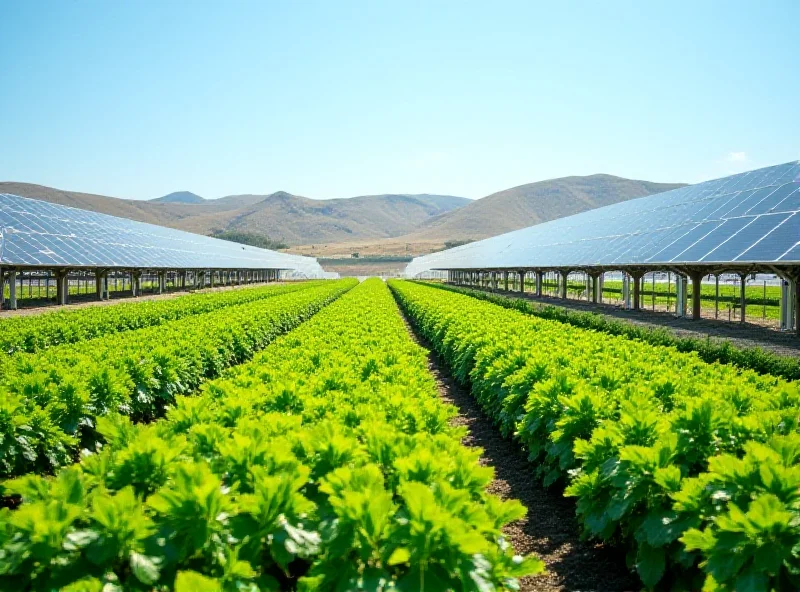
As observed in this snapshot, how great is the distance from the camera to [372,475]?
2742mm

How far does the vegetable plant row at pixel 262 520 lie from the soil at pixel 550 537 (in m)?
2.08

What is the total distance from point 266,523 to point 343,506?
40 centimetres

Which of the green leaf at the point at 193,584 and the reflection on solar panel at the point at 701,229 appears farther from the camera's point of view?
the reflection on solar panel at the point at 701,229

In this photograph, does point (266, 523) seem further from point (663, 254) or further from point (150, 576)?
point (663, 254)

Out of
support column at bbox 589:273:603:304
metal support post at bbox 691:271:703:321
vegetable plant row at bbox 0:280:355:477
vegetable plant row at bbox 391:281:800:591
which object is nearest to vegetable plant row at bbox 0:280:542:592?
vegetable plant row at bbox 391:281:800:591

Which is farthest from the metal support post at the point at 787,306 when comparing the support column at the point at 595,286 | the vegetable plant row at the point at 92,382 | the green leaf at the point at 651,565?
the green leaf at the point at 651,565

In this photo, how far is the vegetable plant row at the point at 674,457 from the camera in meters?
2.77

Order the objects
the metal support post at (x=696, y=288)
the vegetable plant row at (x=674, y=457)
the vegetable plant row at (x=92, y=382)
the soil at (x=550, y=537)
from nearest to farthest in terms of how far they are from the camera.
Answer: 1. the vegetable plant row at (x=674, y=457)
2. the soil at (x=550, y=537)
3. the vegetable plant row at (x=92, y=382)
4. the metal support post at (x=696, y=288)

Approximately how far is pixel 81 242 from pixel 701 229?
27801 millimetres

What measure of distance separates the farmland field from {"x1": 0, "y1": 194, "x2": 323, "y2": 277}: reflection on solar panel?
65.9 feet

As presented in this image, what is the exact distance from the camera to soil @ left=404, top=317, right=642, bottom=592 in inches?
184

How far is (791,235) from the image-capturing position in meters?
16.1

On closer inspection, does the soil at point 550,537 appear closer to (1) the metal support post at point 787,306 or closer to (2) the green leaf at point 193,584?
(2) the green leaf at point 193,584

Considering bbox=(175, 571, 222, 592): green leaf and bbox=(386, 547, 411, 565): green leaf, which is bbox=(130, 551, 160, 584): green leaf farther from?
bbox=(386, 547, 411, 565): green leaf
